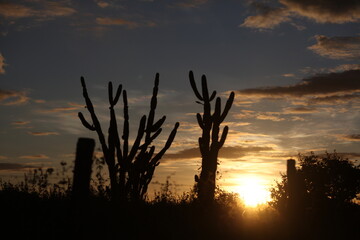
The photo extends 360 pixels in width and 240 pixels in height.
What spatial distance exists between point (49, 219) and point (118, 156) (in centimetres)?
495

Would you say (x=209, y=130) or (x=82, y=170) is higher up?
(x=209, y=130)

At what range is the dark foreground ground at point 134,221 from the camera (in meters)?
6.58

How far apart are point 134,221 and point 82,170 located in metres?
1.88

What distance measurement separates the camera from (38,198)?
9141 millimetres

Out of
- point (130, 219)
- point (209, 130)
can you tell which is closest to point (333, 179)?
point (209, 130)

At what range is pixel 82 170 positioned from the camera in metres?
6.18

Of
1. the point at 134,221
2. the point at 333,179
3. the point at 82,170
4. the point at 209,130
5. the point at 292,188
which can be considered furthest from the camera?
the point at 333,179

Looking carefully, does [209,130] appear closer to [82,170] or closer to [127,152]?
[127,152]

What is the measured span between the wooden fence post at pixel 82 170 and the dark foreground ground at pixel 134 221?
0.16 metres

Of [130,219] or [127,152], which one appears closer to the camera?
[130,219]

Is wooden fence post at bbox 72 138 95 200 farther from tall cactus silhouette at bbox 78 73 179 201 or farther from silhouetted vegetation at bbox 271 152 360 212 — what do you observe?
silhouetted vegetation at bbox 271 152 360 212

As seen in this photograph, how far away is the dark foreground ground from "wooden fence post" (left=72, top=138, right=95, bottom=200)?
16cm

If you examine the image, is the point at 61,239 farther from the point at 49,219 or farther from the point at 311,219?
the point at 311,219

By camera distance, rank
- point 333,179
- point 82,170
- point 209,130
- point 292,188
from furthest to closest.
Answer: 1. point 333,179
2. point 209,130
3. point 292,188
4. point 82,170
